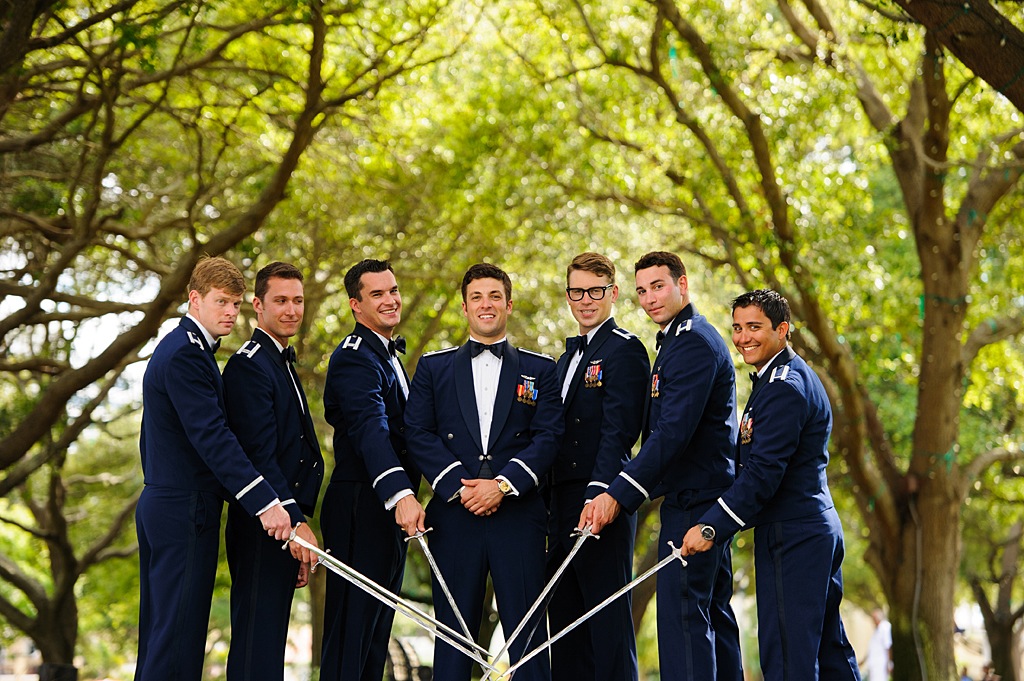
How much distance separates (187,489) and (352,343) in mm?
1112

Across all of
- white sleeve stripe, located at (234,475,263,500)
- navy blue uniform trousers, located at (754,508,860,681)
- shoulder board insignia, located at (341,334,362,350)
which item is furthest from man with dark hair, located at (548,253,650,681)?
white sleeve stripe, located at (234,475,263,500)

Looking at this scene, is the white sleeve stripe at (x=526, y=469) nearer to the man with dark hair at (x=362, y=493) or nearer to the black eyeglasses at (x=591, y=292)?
the man with dark hair at (x=362, y=493)

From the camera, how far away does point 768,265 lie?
1066 centimetres

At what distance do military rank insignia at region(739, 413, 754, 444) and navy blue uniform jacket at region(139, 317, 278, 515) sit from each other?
2117 millimetres

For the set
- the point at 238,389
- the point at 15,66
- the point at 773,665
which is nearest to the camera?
the point at 773,665

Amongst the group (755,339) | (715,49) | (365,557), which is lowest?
(365,557)

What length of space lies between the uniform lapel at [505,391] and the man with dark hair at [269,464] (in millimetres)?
955

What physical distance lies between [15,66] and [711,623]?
553 centimetres

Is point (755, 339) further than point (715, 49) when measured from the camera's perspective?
No

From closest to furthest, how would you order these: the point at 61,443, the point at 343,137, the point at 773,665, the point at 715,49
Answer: the point at 773,665 → the point at 715,49 → the point at 61,443 → the point at 343,137

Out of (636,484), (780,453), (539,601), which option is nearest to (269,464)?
(539,601)

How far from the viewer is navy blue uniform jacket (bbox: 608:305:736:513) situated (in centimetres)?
500

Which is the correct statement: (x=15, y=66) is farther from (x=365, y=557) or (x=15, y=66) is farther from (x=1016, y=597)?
(x=1016, y=597)

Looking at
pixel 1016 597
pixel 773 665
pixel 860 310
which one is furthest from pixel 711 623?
pixel 1016 597
